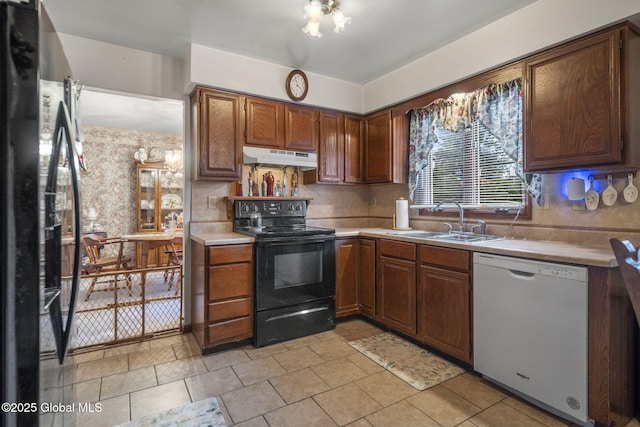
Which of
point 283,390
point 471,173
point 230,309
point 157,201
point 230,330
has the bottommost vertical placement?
point 283,390

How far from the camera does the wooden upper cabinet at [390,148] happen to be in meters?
3.47

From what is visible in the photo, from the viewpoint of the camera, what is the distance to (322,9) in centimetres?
218

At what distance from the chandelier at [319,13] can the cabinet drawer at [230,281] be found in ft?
6.00

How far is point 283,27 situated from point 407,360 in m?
2.77

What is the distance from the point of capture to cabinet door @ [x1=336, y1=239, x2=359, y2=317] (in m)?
3.19

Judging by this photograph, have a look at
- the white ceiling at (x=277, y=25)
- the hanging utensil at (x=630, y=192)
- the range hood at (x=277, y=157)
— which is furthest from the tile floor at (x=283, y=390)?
the white ceiling at (x=277, y=25)

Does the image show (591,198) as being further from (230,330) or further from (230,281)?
(230,330)

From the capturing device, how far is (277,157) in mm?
3150

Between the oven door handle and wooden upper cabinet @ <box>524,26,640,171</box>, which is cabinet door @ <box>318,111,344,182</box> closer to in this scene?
the oven door handle

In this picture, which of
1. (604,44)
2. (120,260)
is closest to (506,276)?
(604,44)

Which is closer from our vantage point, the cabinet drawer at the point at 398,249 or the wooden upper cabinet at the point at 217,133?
the cabinet drawer at the point at 398,249

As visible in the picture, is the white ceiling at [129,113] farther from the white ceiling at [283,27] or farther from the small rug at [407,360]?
the small rug at [407,360]

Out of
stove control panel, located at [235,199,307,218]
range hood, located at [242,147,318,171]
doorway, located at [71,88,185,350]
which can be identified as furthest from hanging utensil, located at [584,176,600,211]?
doorway, located at [71,88,185,350]

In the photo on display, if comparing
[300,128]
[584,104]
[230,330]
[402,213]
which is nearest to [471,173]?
[402,213]
